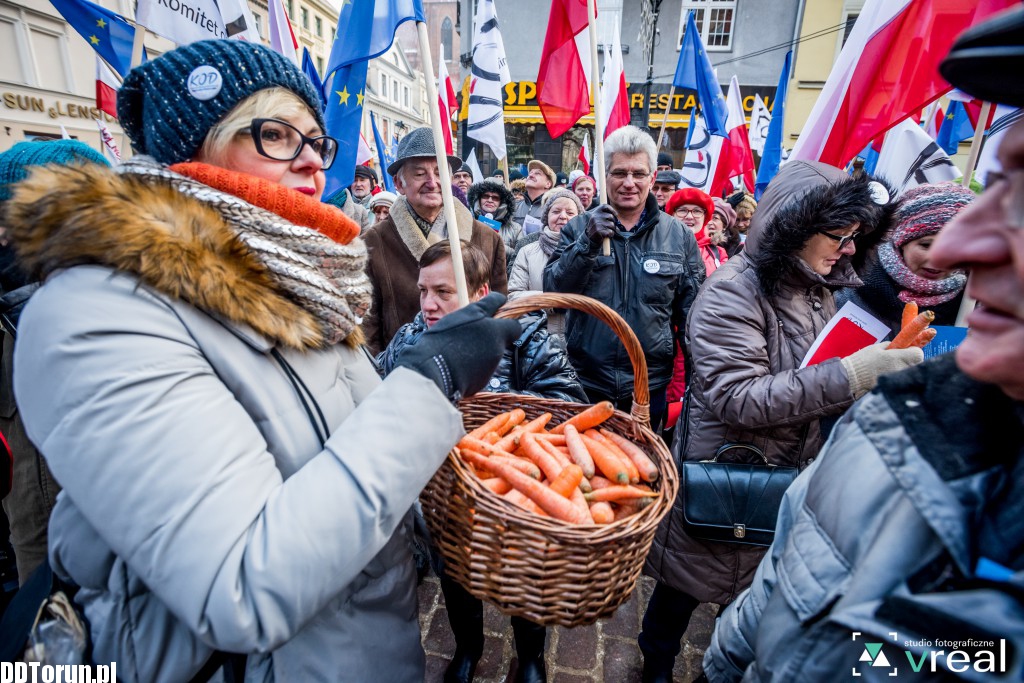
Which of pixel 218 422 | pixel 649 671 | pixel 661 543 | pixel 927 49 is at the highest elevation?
pixel 927 49

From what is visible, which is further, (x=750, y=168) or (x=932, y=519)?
(x=750, y=168)

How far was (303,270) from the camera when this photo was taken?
1074 millimetres

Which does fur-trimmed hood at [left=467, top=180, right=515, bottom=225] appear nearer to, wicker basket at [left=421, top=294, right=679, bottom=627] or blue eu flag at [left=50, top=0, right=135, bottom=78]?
blue eu flag at [left=50, top=0, right=135, bottom=78]

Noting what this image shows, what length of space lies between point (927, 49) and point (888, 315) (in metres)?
1.37

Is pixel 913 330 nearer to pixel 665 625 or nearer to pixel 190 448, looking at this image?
pixel 665 625

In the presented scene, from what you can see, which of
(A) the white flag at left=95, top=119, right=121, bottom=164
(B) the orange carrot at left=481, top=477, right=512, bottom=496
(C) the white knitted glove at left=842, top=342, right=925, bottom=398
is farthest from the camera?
(A) the white flag at left=95, top=119, right=121, bottom=164

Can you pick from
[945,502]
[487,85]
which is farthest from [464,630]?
[487,85]

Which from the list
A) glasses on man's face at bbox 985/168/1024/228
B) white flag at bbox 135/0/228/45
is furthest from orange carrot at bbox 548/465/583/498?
white flag at bbox 135/0/228/45

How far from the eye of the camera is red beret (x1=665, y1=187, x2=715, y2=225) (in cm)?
466

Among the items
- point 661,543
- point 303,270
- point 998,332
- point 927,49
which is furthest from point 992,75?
point 927,49

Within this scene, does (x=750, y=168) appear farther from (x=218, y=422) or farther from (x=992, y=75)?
(x=218, y=422)

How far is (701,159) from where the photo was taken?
7.24 m

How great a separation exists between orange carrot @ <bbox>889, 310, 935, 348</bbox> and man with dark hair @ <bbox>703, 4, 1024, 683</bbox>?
106cm

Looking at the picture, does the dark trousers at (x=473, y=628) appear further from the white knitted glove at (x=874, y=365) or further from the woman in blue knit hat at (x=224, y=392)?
the white knitted glove at (x=874, y=365)
